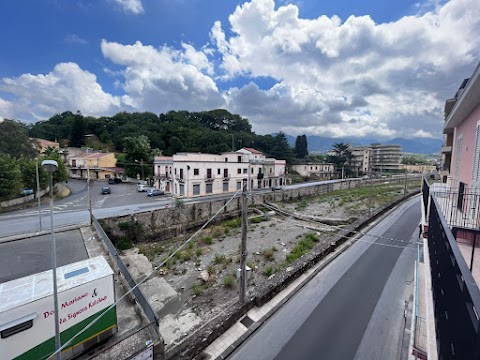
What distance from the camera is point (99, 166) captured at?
3903 cm

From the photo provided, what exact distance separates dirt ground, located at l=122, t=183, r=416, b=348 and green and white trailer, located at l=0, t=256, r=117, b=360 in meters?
1.65

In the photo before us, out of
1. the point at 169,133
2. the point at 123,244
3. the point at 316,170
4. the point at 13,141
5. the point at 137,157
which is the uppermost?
the point at 169,133

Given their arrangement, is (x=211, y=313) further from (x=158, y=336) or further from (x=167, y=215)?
(x=167, y=215)

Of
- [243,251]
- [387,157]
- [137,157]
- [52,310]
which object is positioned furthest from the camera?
[387,157]

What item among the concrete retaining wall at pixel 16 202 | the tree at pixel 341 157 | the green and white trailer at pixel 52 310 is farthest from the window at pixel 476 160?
the tree at pixel 341 157

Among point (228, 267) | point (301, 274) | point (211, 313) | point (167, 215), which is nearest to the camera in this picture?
point (301, 274)

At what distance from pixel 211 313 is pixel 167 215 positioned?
11.8 metres

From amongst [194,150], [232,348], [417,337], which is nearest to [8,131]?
[194,150]

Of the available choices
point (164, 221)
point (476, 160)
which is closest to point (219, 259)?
point (164, 221)

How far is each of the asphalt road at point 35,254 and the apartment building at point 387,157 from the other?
298ft

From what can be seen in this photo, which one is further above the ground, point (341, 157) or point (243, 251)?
point (341, 157)

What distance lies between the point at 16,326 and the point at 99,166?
1581 inches

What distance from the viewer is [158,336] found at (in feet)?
18.3

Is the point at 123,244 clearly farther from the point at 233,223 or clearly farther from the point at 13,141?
the point at 13,141
